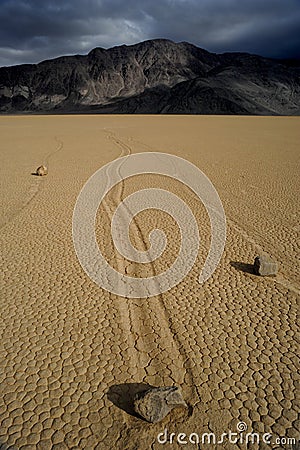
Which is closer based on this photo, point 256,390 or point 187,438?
point 187,438

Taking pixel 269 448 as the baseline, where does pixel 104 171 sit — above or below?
above

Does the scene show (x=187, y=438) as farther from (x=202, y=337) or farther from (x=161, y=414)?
(x=202, y=337)

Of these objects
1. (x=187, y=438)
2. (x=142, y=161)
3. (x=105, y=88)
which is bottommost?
(x=187, y=438)

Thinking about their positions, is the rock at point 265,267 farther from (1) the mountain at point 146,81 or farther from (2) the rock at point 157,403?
(1) the mountain at point 146,81

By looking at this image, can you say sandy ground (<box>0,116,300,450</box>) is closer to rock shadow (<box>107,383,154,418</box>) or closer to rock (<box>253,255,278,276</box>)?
rock shadow (<box>107,383,154,418</box>)

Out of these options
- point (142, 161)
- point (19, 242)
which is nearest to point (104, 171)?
point (142, 161)

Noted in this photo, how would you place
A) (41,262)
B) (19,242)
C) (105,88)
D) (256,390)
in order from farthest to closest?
(105,88) → (19,242) → (41,262) → (256,390)

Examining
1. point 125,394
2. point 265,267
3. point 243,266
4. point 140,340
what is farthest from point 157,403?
point 243,266

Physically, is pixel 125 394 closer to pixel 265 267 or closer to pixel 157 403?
pixel 157 403
